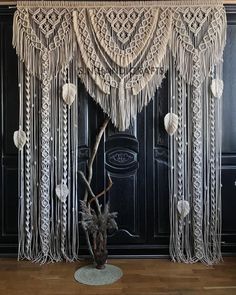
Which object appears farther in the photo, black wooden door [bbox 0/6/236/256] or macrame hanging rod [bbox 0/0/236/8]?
black wooden door [bbox 0/6/236/256]

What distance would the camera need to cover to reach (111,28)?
329cm

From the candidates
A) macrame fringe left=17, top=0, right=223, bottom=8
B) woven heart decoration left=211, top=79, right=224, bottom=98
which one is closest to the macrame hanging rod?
macrame fringe left=17, top=0, right=223, bottom=8

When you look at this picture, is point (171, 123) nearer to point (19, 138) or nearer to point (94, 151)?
point (94, 151)

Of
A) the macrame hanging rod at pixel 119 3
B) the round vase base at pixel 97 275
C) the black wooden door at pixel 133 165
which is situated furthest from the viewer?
the black wooden door at pixel 133 165

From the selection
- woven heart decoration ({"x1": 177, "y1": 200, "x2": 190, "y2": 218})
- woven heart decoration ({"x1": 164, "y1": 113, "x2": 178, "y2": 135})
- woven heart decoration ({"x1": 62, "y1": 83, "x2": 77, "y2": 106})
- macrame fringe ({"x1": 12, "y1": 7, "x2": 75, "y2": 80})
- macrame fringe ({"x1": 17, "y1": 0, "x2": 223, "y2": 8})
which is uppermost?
macrame fringe ({"x1": 17, "y1": 0, "x2": 223, "y2": 8})

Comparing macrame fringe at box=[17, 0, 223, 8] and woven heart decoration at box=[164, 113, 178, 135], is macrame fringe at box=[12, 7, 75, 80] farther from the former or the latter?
woven heart decoration at box=[164, 113, 178, 135]

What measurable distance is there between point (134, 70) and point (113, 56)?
22cm

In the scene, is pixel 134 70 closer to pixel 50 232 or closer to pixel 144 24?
pixel 144 24

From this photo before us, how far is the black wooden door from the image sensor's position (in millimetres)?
3404

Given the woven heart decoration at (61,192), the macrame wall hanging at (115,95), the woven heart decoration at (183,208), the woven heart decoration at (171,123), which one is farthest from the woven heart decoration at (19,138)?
the woven heart decoration at (183,208)

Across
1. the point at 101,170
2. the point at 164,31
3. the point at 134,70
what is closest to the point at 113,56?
the point at 134,70

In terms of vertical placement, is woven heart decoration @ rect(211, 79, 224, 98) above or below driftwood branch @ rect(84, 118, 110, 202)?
above

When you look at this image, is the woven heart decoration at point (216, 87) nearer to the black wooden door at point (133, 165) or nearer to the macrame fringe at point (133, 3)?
the black wooden door at point (133, 165)

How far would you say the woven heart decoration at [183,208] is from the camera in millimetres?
3348
